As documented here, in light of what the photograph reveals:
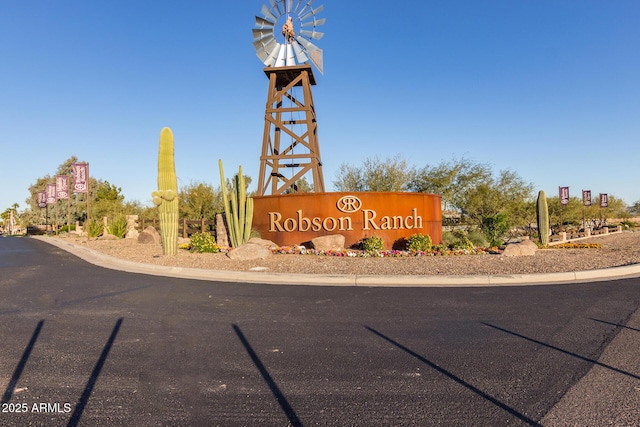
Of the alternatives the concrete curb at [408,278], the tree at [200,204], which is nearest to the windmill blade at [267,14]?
the tree at [200,204]

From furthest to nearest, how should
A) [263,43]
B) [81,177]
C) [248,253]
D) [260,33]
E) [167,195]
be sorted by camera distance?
1. [81,177]
2. [260,33]
3. [263,43]
4. [167,195]
5. [248,253]

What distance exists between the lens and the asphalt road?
11.5 ft

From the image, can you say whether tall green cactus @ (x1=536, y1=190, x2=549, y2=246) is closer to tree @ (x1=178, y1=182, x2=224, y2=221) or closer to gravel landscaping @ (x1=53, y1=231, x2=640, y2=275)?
gravel landscaping @ (x1=53, y1=231, x2=640, y2=275)

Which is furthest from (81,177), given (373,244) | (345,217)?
(373,244)

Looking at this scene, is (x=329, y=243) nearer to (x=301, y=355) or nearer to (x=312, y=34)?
(x=301, y=355)

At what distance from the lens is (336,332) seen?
5.82 m

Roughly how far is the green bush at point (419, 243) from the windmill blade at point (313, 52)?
14.2m

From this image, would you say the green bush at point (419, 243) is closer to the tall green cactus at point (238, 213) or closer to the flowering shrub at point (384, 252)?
the flowering shrub at point (384, 252)

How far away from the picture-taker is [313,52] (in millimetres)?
27031

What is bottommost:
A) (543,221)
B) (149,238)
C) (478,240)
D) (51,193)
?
(478,240)

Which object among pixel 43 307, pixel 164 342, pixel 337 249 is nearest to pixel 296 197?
pixel 337 249

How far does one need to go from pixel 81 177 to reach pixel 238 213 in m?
18.0

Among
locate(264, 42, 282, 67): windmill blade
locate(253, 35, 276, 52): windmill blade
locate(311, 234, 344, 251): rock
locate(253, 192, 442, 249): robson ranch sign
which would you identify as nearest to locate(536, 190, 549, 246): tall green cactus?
locate(253, 192, 442, 249): robson ranch sign

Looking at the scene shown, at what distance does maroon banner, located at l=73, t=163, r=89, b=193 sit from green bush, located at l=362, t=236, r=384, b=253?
21565 mm
